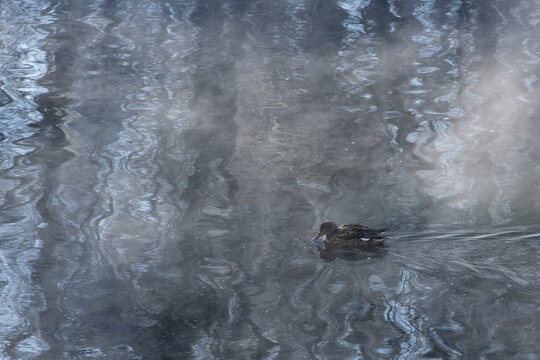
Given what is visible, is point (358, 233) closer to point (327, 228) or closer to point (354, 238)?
point (354, 238)

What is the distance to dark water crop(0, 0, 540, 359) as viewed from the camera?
209 inches

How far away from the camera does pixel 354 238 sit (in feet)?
20.4

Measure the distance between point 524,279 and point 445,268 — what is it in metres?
0.57

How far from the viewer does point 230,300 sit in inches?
222

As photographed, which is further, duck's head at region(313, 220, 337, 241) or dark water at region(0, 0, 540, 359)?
duck's head at region(313, 220, 337, 241)

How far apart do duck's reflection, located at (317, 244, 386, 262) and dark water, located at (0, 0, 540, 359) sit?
0.05m

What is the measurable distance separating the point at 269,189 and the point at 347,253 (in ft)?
4.37

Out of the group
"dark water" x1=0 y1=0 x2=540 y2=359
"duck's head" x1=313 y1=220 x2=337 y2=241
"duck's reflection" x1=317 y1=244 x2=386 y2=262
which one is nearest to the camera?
"dark water" x1=0 y1=0 x2=540 y2=359

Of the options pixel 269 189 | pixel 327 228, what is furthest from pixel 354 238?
pixel 269 189

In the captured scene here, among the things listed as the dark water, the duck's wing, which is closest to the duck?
the duck's wing

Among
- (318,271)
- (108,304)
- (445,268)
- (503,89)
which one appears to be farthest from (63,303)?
Answer: (503,89)

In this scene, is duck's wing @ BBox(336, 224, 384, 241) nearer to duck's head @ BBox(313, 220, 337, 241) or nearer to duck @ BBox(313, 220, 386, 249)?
duck @ BBox(313, 220, 386, 249)

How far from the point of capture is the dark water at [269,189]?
5320 mm

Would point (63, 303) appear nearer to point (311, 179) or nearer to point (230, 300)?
point (230, 300)
